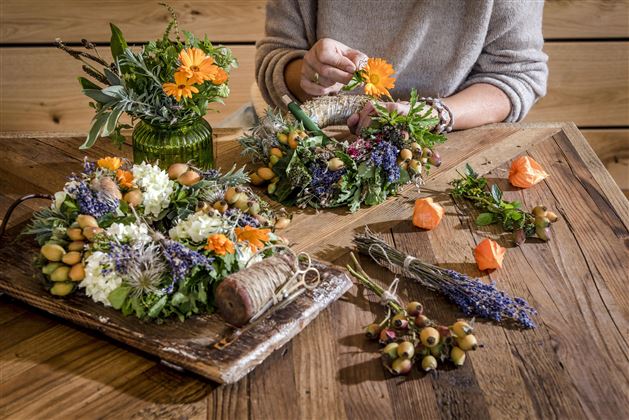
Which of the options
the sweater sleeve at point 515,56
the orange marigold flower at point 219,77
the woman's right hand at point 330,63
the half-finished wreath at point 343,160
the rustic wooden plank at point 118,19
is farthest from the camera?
the rustic wooden plank at point 118,19

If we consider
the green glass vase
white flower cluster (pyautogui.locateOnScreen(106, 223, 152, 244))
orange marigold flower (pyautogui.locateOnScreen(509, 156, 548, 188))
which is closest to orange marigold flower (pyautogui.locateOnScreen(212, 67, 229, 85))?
the green glass vase

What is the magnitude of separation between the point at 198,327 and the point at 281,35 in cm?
120

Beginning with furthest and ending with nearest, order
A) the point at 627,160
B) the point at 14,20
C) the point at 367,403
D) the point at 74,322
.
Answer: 1. the point at 627,160
2. the point at 14,20
3. the point at 74,322
4. the point at 367,403

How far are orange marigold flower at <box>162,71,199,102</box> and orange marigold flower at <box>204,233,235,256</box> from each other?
322 mm

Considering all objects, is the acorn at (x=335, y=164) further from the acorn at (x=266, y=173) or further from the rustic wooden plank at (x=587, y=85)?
the rustic wooden plank at (x=587, y=85)

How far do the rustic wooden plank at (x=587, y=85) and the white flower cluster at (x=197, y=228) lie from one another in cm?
219

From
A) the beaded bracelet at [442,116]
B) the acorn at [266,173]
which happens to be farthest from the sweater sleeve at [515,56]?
the acorn at [266,173]

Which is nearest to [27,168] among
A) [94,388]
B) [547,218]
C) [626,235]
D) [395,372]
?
[94,388]

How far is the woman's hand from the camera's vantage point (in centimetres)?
157

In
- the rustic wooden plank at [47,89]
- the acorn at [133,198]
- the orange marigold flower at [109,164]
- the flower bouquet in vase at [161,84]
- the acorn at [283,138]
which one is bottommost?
the rustic wooden plank at [47,89]

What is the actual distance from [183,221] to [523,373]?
57cm

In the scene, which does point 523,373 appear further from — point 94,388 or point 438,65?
point 438,65

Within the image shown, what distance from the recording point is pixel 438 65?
2021mm

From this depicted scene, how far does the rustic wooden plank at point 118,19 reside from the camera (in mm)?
2764
